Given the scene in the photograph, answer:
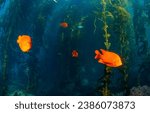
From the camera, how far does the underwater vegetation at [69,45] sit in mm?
8375

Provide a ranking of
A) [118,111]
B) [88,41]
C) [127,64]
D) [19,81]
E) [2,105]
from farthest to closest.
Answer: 1. [88,41]
2. [19,81]
3. [127,64]
4. [2,105]
5. [118,111]

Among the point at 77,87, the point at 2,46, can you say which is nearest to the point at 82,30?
the point at 77,87

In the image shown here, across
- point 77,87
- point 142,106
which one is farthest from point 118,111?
point 77,87

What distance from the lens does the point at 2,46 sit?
8.84 metres

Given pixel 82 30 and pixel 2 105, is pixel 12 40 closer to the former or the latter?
pixel 82 30

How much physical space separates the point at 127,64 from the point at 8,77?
3.85 meters

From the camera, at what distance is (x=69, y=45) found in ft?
29.7

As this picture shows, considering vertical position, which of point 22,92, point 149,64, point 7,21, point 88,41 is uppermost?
point 7,21

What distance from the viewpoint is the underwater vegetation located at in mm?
8375

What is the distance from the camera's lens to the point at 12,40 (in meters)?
9.04

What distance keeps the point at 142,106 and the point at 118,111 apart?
0.59 m

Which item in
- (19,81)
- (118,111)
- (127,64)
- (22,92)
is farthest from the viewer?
(19,81)

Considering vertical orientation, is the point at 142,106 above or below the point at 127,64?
below

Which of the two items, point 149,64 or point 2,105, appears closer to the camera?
point 2,105
